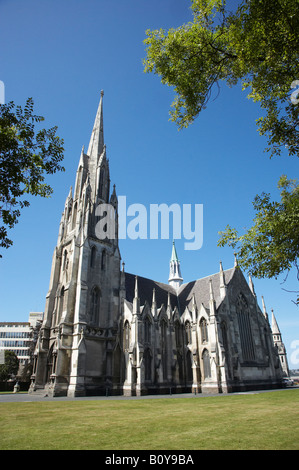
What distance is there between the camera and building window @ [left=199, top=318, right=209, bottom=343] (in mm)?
36984

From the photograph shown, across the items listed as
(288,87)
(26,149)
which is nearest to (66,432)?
(26,149)

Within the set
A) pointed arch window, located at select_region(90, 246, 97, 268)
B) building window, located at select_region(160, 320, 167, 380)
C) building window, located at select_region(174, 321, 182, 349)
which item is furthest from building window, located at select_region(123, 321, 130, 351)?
pointed arch window, located at select_region(90, 246, 97, 268)

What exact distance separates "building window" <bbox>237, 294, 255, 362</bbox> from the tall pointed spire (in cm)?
2997

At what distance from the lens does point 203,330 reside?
37.5 meters

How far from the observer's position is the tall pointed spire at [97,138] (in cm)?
4556

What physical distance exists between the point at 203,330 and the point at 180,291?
39.8 ft

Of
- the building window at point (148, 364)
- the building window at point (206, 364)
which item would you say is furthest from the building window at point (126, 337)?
the building window at point (206, 364)

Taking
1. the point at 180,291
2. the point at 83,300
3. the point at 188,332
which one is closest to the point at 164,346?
the point at 188,332

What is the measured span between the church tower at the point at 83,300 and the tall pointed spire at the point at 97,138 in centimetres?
299

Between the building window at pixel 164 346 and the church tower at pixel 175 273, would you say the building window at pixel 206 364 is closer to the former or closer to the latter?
the building window at pixel 164 346

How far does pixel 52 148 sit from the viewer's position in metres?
9.88

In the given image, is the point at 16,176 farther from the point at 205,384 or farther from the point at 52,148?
the point at 205,384

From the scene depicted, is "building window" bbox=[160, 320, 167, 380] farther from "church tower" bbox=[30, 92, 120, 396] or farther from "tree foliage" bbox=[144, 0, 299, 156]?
"tree foliage" bbox=[144, 0, 299, 156]

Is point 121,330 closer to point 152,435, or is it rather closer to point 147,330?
point 147,330
